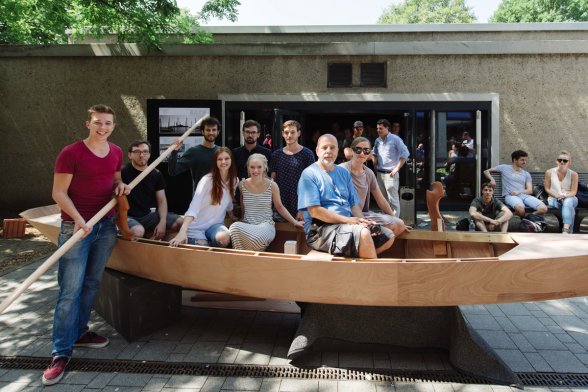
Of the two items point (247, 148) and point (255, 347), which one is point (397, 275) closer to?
point (255, 347)

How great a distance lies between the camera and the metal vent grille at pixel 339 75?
10359mm

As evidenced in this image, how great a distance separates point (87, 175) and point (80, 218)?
1.06ft

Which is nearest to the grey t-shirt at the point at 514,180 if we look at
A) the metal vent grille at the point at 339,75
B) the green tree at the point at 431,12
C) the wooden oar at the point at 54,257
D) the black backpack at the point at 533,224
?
the black backpack at the point at 533,224

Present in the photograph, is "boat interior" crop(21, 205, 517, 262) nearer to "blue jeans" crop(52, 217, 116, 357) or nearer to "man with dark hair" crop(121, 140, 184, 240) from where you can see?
"blue jeans" crop(52, 217, 116, 357)

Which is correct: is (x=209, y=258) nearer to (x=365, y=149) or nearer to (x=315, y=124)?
(x=365, y=149)

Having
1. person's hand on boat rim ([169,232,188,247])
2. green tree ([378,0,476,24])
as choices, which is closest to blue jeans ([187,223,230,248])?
person's hand on boat rim ([169,232,188,247])

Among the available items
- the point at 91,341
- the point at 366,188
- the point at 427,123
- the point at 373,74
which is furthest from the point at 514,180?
the point at 91,341

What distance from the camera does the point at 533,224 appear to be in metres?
7.18

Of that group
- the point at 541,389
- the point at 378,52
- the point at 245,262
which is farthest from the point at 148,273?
the point at 378,52

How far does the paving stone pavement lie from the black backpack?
206cm

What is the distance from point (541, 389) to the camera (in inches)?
130

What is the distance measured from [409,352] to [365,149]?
1687 mm

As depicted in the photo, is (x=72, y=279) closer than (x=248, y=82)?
Yes

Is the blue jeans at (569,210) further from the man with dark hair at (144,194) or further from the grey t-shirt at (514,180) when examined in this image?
the man with dark hair at (144,194)
